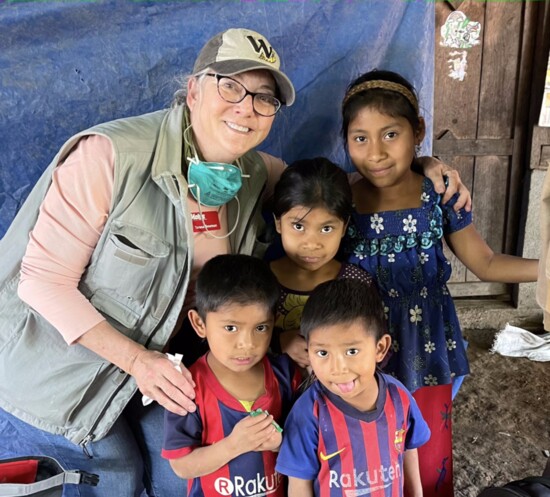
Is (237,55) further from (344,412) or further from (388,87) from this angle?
(344,412)

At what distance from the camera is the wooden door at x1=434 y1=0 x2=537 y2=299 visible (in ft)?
10.6

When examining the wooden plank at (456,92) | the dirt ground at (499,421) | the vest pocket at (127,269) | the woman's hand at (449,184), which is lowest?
the dirt ground at (499,421)

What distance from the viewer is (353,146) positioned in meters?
1.58

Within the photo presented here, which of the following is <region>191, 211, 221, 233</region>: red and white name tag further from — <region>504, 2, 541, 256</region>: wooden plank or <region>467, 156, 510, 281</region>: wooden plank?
<region>504, 2, 541, 256</region>: wooden plank

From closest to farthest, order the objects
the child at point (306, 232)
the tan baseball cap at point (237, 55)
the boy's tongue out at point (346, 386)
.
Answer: the boy's tongue out at point (346, 386)
the tan baseball cap at point (237, 55)
the child at point (306, 232)

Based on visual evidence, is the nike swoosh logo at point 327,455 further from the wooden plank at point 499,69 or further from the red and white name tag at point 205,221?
the wooden plank at point 499,69

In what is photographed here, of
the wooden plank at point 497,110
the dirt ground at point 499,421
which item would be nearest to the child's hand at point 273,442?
the dirt ground at point 499,421

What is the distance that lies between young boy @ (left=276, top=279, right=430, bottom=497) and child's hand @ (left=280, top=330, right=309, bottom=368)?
11 centimetres

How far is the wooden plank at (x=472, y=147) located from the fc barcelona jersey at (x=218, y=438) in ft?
8.49

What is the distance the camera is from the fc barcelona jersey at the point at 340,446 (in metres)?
1.29

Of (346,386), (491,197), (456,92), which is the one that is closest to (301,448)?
(346,386)

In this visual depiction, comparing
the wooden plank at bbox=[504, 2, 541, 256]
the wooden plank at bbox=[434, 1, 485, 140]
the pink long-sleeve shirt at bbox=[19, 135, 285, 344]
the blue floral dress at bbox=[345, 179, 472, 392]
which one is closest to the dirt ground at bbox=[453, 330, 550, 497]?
the wooden plank at bbox=[504, 2, 541, 256]

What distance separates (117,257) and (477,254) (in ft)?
3.72

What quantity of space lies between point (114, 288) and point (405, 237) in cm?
88
